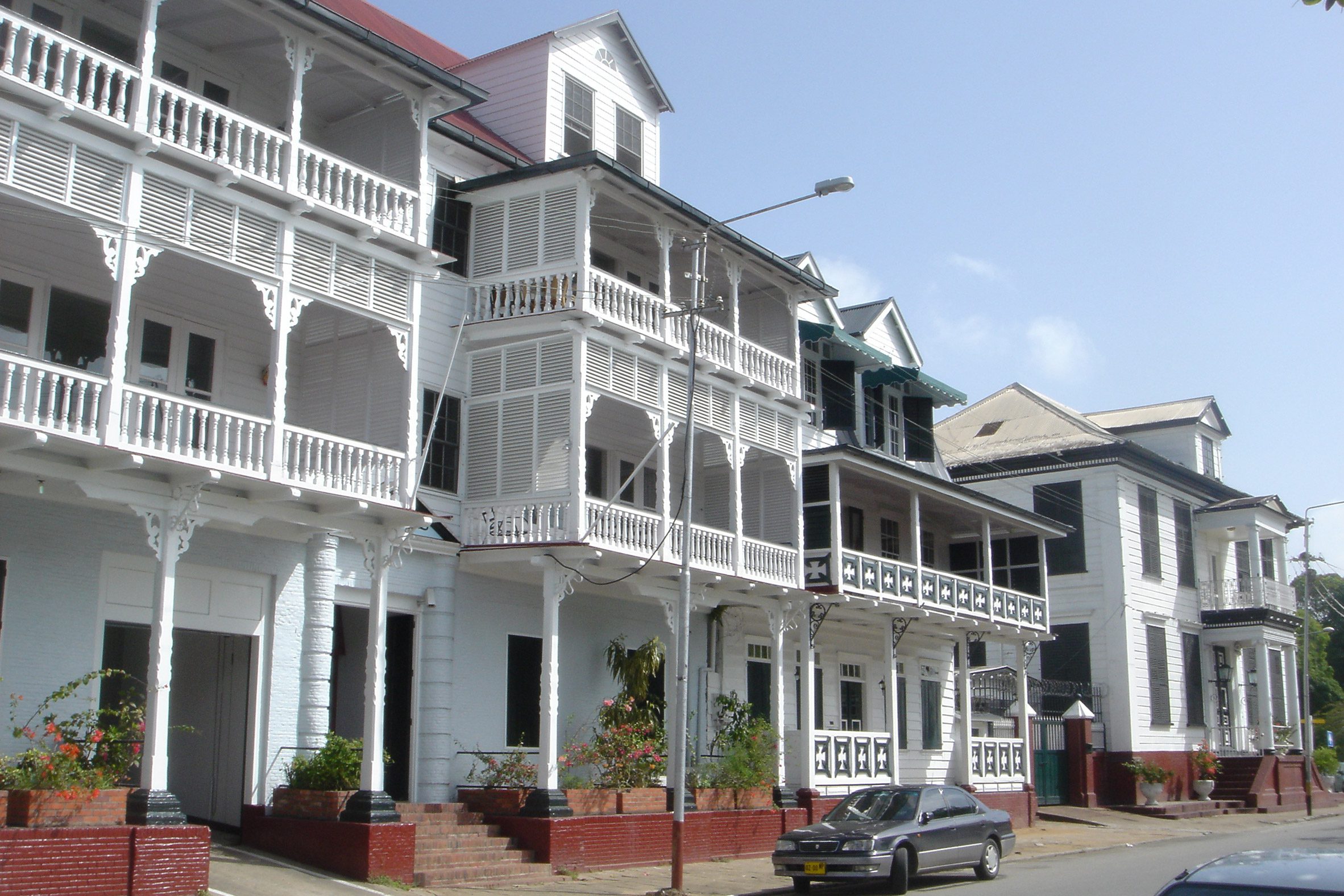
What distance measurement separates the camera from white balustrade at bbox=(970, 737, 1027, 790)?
3020 centimetres

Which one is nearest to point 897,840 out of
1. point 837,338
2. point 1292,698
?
point 837,338

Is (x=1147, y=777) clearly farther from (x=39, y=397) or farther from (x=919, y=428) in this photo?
(x=39, y=397)

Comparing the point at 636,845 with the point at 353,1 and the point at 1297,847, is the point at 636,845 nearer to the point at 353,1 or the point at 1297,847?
the point at 1297,847

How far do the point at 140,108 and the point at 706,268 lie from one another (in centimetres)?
1244

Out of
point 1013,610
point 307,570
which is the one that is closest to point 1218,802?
point 1013,610

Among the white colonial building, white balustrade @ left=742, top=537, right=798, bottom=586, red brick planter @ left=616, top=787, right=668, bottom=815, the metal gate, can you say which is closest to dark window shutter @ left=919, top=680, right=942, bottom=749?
the metal gate

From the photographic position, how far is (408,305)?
1831 cm

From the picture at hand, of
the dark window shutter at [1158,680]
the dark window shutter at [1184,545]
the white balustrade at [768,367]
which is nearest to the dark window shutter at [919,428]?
the white balustrade at [768,367]

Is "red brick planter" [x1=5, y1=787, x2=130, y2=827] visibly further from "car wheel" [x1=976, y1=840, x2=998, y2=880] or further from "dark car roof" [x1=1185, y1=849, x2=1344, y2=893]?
"car wheel" [x1=976, y1=840, x2=998, y2=880]

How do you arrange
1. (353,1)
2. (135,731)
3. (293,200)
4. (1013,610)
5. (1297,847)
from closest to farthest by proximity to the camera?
(1297,847), (135,731), (293,200), (353,1), (1013,610)

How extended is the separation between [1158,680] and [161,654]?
99.7ft

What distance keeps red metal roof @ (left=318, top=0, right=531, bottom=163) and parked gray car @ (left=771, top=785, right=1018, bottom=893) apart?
39.5 feet

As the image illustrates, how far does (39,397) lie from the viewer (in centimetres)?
1381

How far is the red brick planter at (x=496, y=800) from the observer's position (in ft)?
63.3
